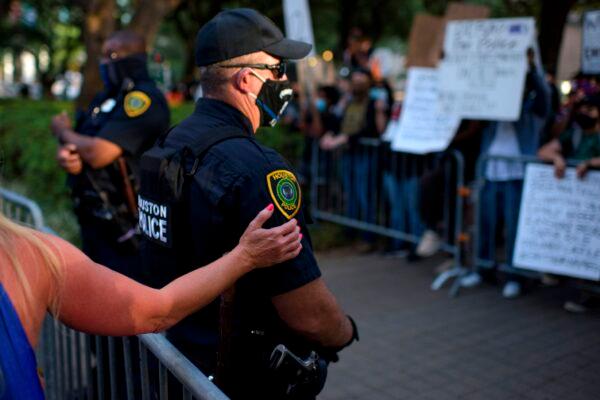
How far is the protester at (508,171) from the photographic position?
6.21 m

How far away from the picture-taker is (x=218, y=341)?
7.42 ft

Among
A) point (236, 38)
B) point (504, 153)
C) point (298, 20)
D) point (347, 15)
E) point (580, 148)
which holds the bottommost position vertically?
point (504, 153)

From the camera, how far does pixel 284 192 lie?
2111 mm

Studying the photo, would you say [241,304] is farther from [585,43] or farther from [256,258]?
[585,43]

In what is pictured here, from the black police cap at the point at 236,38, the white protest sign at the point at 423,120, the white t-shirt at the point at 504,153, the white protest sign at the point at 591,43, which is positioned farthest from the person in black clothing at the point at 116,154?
the white protest sign at the point at 591,43

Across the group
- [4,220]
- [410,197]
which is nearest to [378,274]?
[410,197]

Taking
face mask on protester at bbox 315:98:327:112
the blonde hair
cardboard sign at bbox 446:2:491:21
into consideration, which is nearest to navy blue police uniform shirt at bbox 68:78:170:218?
the blonde hair

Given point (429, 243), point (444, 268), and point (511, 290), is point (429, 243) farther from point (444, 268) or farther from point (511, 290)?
point (511, 290)

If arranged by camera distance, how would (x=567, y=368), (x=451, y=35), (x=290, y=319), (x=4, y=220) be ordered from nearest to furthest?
1. (x=4, y=220)
2. (x=290, y=319)
3. (x=567, y=368)
4. (x=451, y=35)

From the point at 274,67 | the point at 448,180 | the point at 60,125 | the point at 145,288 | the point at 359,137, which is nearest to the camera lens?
the point at 145,288

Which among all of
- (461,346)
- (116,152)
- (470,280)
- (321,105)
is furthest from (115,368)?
(321,105)

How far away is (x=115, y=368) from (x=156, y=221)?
61 centimetres

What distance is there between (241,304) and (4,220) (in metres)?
0.88

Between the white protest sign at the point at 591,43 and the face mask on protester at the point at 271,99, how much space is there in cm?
468
